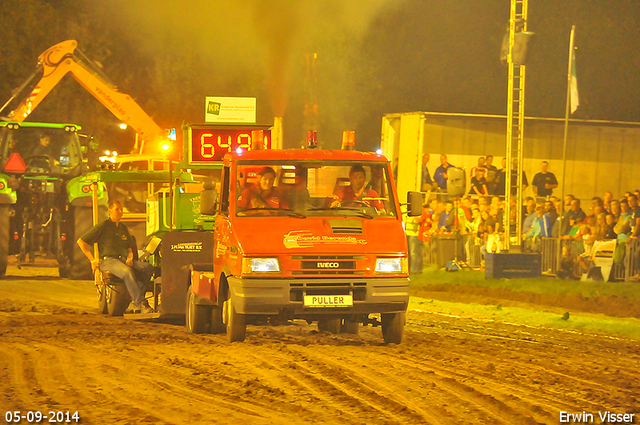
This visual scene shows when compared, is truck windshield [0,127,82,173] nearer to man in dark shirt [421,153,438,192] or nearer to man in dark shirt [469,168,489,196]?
man in dark shirt [421,153,438,192]

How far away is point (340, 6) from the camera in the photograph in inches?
1439

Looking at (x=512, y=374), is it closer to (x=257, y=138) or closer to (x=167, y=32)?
(x=257, y=138)

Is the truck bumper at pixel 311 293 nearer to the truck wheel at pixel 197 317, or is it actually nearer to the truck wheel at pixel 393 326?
the truck wheel at pixel 393 326

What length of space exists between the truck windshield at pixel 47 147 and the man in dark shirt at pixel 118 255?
24.3ft

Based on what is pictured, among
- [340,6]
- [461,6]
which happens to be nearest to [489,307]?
[340,6]

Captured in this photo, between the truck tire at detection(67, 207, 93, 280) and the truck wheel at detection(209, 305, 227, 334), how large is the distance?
28.7 ft

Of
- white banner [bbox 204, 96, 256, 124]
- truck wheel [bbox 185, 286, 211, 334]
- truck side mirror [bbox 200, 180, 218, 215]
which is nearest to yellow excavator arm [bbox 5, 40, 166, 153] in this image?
white banner [bbox 204, 96, 256, 124]

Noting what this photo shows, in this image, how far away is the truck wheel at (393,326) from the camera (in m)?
11.6

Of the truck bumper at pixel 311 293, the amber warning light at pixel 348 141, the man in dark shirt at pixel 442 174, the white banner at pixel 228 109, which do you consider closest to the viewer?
the truck bumper at pixel 311 293

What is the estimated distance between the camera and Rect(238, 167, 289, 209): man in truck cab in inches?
454

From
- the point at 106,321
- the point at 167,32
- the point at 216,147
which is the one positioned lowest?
the point at 106,321

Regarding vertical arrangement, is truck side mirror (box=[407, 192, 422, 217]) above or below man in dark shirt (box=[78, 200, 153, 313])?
above

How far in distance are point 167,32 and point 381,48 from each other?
8.57m

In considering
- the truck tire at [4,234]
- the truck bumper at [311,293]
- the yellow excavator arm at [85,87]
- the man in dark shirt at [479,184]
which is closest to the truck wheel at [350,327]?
the truck bumper at [311,293]
